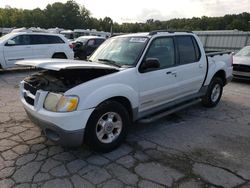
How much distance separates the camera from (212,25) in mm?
68625

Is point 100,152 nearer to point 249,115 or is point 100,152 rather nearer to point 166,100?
point 166,100

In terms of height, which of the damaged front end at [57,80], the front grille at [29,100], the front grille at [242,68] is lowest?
the front grille at [242,68]

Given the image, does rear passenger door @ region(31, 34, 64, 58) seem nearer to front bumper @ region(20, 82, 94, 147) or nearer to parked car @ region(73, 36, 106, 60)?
parked car @ region(73, 36, 106, 60)

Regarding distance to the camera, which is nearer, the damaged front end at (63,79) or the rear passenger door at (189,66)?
the damaged front end at (63,79)

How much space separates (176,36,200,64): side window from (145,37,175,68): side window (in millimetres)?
249

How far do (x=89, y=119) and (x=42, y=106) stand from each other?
685 millimetres

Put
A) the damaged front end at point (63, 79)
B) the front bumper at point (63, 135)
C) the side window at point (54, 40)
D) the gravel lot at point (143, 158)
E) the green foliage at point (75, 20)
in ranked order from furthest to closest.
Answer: the green foliage at point (75, 20), the side window at point (54, 40), the damaged front end at point (63, 79), the front bumper at point (63, 135), the gravel lot at point (143, 158)

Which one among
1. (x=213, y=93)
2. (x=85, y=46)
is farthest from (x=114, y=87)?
(x=85, y=46)

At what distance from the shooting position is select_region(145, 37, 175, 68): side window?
4558 millimetres

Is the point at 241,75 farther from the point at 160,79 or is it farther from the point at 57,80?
the point at 57,80

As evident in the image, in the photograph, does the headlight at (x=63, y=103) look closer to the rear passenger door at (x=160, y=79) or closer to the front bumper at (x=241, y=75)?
the rear passenger door at (x=160, y=79)

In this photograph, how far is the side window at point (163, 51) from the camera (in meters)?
4.56

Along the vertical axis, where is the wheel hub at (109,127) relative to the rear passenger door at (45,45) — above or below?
below

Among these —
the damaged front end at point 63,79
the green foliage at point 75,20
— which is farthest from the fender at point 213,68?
the green foliage at point 75,20
